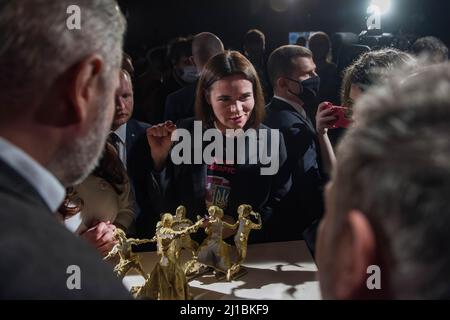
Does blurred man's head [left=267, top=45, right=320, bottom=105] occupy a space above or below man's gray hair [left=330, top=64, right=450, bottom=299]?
above

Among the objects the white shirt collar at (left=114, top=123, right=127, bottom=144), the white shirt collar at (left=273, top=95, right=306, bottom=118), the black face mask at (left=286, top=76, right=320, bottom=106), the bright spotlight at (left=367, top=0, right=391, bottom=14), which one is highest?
the bright spotlight at (left=367, top=0, right=391, bottom=14)

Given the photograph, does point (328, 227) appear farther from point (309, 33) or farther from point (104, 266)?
point (309, 33)

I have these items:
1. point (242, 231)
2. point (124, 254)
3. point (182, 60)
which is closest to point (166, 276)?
point (124, 254)

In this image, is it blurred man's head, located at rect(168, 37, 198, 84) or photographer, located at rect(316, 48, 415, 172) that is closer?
photographer, located at rect(316, 48, 415, 172)

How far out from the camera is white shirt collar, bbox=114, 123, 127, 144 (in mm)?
1399

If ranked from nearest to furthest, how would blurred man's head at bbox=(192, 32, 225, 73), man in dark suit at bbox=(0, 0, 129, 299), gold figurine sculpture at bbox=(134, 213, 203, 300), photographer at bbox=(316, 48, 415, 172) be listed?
man in dark suit at bbox=(0, 0, 129, 299), gold figurine sculpture at bbox=(134, 213, 203, 300), photographer at bbox=(316, 48, 415, 172), blurred man's head at bbox=(192, 32, 225, 73)

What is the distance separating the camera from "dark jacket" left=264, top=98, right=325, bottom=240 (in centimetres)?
145

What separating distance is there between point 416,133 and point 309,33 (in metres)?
1.05

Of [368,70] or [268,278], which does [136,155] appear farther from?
[368,70]

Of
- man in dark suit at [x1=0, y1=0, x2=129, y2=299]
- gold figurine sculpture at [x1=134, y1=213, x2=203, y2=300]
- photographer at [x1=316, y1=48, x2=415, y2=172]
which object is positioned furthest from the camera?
photographer at [x1=316, y1=48, x2=415, y2=172]

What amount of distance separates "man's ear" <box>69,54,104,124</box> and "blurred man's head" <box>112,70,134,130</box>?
27.9 inches

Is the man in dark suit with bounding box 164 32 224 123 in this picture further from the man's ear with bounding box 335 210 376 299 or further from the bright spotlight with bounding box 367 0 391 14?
the man's ear with bounding box 335 210 376 299

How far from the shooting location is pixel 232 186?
1446 millimetres

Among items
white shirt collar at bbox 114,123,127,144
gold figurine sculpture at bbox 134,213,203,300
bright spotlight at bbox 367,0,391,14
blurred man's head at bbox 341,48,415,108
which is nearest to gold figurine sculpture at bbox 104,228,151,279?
gold figurine sculpture at bbox 134,213,203,300
